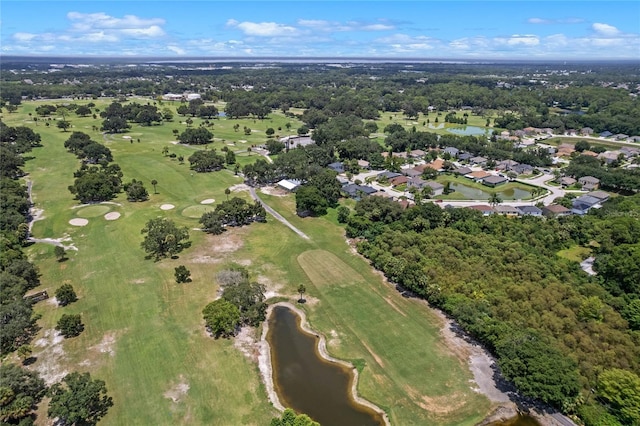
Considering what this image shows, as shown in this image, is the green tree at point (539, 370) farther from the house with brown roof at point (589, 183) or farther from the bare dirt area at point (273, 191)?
the house with brown roof at point (589, 183)

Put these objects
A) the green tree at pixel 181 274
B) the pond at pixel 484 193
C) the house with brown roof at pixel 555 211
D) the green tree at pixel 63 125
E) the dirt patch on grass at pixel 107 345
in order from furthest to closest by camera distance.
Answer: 1. the green tree at pixel 63 125
2. the pond at pixel 484 193
3. the house with brown roof at pixel 555 211
4. the green tree at pixel 181 274
5. the dirt patch on grass at pixel 107 345

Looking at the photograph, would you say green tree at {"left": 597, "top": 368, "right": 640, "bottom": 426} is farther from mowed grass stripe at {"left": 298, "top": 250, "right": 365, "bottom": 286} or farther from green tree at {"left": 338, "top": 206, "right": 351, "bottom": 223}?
green tree at {"left": 338, "top": 206, "right": 351, "bottom": 223}

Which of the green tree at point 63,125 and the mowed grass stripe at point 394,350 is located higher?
the green tree at point 63,125

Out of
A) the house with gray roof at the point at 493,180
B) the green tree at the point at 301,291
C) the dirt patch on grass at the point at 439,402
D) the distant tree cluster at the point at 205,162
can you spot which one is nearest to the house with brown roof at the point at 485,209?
the house with gray roof at the point at 493,180

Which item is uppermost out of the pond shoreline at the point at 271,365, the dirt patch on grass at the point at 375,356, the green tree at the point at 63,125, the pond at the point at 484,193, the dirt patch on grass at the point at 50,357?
the green tree at the point at 63,125

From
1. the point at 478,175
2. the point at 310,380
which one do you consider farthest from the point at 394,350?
the point at 478,175

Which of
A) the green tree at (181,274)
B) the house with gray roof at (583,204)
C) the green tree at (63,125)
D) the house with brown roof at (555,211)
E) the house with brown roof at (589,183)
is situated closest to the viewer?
the green tree at (181,274)

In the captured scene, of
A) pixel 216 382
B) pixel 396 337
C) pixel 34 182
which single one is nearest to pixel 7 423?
pixel 216 382

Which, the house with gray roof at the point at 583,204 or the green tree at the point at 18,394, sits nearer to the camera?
the green tree at the point at 18,394
